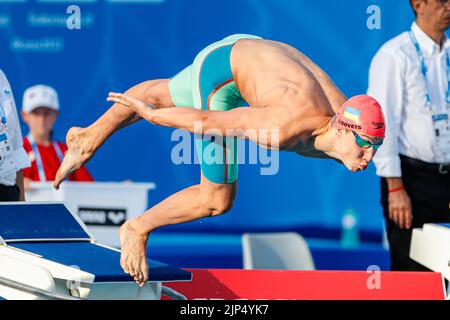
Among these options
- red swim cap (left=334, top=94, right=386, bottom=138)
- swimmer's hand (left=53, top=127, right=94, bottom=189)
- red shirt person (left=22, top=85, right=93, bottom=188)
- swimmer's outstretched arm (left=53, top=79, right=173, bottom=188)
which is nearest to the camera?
red swim cap (left=334, top=94, right=386, bottom=138)

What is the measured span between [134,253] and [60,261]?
35cm

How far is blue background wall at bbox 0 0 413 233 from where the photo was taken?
27.7 ft

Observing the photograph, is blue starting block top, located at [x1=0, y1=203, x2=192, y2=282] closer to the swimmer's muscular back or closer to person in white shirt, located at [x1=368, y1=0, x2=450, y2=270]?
the swimmer's muscular back

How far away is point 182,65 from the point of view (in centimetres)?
851

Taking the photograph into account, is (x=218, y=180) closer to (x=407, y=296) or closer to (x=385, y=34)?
(x=407, y=296)

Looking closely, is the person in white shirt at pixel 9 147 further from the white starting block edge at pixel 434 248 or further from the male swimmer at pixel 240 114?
the white starting block edge at pixel 434 248

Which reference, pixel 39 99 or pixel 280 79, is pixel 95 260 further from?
pixel 39 99

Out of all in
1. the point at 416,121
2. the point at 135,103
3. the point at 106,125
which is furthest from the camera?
the point at 416,121

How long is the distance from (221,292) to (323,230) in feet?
11.6

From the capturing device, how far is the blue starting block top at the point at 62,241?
4680mm

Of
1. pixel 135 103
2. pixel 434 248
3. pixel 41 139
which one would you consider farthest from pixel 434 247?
pixel 41 139

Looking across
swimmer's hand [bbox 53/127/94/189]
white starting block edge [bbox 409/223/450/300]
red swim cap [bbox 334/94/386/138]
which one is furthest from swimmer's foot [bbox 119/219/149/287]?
white starting block edge [bbox 409/223/450/300]

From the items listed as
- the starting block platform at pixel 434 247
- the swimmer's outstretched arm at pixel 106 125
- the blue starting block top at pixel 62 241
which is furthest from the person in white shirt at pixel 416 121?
the blue starting block top at pixel 62 241

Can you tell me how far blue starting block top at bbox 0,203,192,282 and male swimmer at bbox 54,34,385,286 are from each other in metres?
0.08
